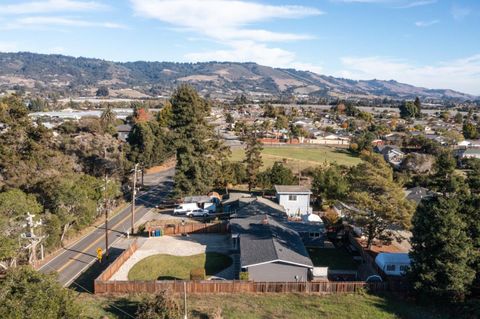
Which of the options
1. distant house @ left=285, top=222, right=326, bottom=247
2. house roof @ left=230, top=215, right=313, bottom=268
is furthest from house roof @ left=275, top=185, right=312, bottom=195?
distant house @ left=285, top=222, right=326, bottom=247

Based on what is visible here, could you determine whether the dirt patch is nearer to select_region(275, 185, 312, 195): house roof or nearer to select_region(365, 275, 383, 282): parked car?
select_region(275, 185, 312, 195): house roof

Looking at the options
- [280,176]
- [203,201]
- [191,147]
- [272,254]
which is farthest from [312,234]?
[191,147]

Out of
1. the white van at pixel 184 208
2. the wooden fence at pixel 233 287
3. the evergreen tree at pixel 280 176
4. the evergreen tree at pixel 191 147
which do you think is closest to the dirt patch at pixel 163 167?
the evergreen tree at pixel 191 147

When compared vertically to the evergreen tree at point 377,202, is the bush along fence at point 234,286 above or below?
below

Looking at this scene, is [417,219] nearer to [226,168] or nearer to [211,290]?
[211,290]

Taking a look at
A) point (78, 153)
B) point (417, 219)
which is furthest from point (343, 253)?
point (78, 153)

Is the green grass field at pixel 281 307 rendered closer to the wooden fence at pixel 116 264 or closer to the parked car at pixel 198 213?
the wooden fence at pixel 116 264

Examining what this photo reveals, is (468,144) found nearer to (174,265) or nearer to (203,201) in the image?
(203,201)
